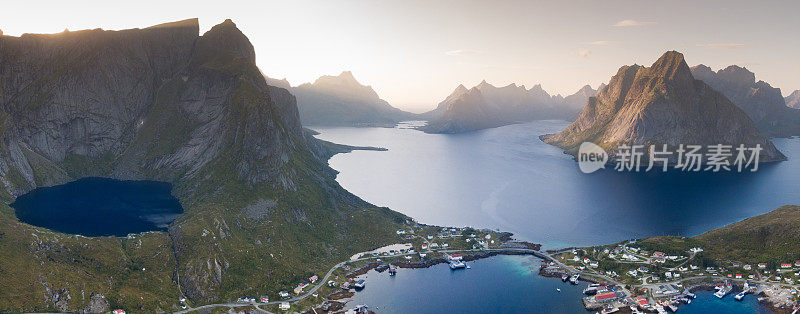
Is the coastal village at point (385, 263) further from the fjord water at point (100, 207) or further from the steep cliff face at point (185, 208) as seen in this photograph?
the fjord water at point (100, 207)

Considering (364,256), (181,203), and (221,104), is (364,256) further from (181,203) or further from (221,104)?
(221,104)

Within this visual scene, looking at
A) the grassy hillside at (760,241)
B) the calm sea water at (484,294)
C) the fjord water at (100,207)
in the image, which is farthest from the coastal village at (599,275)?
the fjord water at (100,207)

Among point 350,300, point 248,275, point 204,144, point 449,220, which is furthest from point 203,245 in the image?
point 449,220

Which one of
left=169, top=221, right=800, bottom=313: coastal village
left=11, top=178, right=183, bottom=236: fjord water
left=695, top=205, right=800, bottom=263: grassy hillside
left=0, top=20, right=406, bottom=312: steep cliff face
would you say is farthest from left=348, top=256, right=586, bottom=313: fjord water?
left=11, top=178, right=183, bottom=236: fjord water

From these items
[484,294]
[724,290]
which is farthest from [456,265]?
[724,290]

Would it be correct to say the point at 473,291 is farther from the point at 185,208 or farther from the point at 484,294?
the point at 185,208

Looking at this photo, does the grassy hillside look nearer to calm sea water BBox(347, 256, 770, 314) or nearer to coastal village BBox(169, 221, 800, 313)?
coastal village BBox(169, 221, 800, 313)
